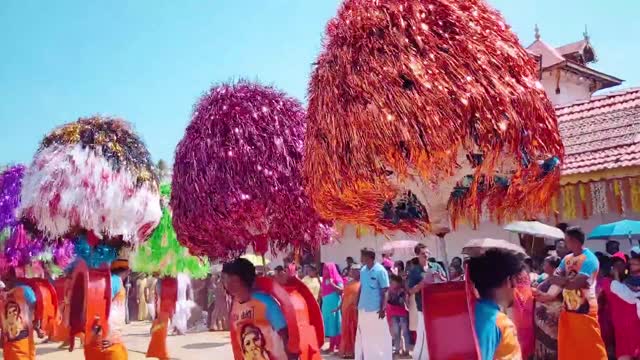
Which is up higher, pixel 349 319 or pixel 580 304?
pixel 580 304

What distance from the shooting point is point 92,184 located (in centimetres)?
581

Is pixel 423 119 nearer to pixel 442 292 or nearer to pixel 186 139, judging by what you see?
pixel 442 292

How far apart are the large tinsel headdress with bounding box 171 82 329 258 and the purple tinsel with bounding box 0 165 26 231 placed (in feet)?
13.0

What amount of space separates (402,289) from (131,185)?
5.97 meters

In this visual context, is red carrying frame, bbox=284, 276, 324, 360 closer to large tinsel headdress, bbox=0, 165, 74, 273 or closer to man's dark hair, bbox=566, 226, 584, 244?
man's dark hair, bbox=566, 226, 584, 244

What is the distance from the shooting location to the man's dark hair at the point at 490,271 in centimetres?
315

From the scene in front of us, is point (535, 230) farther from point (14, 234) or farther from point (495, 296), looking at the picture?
point (14, 234)

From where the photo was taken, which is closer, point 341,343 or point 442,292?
point 442,292

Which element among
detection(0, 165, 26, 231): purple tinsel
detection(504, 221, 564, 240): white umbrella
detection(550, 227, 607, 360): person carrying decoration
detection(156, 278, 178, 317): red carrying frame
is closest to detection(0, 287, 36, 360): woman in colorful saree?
detection(0, 165, 26, 231): purple tinsel

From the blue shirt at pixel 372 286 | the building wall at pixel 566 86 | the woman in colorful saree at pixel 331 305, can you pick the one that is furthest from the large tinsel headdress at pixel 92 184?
the building wall at pixel 566 86

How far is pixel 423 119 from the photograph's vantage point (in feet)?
9.09

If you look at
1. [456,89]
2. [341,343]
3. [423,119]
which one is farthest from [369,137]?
[341,343]

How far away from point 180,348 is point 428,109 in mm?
11418

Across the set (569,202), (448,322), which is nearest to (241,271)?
(448,322)
